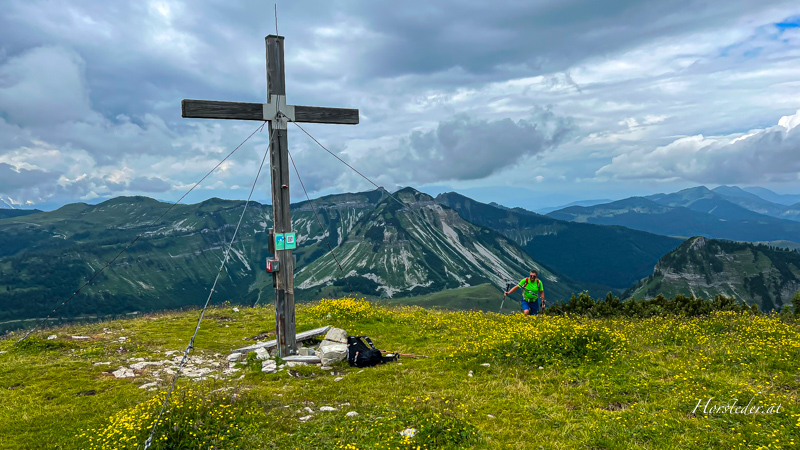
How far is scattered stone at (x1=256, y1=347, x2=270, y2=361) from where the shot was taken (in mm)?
13521

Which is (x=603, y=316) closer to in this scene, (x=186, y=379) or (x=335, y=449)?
(x=335, y=449)

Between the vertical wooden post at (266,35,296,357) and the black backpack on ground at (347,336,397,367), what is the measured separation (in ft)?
7.37

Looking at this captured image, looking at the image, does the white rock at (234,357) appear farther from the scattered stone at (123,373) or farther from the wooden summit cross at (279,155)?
the scattered stone at (123,373)

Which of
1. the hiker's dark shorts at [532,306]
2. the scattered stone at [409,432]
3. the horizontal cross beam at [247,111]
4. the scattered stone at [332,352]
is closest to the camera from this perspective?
the scattered stone at [409,432]

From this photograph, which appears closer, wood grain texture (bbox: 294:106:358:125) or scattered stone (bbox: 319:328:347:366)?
scattered stone (bbox: 319:328:347:366)

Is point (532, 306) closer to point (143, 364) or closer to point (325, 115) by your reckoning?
point (325, 115)

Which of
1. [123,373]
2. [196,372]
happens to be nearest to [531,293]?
[196,372]

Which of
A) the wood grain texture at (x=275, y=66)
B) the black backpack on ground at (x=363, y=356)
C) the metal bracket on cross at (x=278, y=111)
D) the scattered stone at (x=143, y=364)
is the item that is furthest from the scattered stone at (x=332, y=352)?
the wood grain texture at (x=275, y=66)

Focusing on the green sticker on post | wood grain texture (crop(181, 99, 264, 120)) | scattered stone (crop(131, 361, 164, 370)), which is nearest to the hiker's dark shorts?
the green sticker on post

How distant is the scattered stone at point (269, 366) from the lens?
41.1 ft

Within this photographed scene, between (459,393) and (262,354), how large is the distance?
7.27 m

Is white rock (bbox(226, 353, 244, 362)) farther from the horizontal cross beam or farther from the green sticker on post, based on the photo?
the horizontal cross beam

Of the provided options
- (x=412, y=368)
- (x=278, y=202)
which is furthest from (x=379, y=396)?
(x=278, y=202)

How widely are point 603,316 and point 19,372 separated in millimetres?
21494
